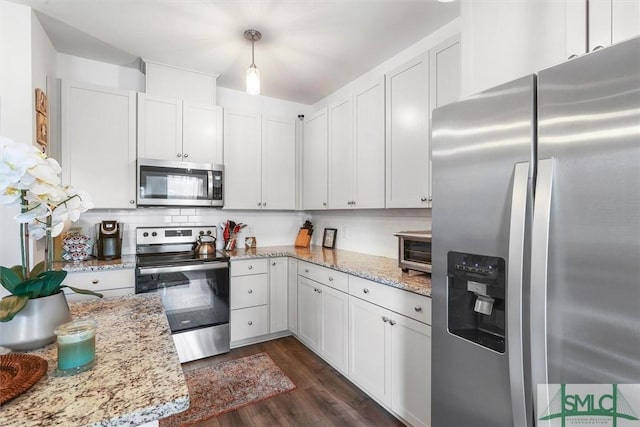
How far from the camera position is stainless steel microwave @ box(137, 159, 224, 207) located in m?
2.73

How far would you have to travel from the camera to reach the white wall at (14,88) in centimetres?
199

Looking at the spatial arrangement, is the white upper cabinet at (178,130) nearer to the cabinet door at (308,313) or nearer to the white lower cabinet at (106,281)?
the white lower cabinet at (106,281)

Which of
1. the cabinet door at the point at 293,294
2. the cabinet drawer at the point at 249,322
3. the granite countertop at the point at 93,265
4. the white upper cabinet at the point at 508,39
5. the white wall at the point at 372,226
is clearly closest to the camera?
the white upper cabinet at the point at 508,39

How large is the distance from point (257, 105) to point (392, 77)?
74.8 inches

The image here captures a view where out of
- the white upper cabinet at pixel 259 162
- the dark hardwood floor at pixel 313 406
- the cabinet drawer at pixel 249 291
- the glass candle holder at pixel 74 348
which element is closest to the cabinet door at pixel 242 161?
the white upper cabinet at pixel 259 162

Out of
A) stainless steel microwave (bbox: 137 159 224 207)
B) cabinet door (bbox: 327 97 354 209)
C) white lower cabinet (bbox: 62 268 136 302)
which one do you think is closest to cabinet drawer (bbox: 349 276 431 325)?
cabinet door (bbox: 327 97 354 209)

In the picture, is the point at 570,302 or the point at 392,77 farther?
the point at 392,77

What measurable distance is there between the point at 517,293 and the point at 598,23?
3.11 ft

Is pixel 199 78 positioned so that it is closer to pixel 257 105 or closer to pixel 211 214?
pixel 257 105

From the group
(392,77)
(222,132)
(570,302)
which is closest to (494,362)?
(570,302)

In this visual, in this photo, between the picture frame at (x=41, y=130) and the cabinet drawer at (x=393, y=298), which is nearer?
the cabinet drawer at (x=393, y=298)

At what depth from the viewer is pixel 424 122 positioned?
210 centimetres

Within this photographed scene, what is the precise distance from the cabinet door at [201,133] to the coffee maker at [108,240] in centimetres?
88
